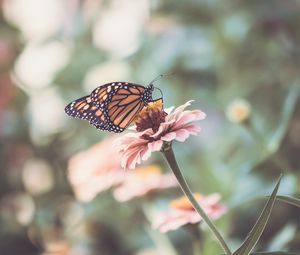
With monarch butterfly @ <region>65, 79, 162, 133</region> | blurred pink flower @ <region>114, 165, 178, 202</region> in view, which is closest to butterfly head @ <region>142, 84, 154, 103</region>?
monarch butterfly @ <region>65, 79, 162, 133</region>

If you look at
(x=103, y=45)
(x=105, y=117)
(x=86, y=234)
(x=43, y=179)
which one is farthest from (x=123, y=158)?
(x=103, y=45)

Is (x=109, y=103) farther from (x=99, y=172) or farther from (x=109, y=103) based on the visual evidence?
(x=99, y=172)

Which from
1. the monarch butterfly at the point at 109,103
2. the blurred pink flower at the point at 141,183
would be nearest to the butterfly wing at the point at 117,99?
the monarch butterfly at the point at 109,103

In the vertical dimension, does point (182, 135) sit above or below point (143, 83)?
below

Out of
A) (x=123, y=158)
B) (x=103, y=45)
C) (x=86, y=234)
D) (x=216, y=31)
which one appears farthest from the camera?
(x=103, y=45)

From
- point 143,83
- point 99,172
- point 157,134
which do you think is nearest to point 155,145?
point 157,134

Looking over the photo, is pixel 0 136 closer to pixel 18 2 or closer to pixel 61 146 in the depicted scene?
pixel 61 146

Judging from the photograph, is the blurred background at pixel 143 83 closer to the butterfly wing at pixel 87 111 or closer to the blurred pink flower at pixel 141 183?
the blurred pink flower at pixel 141 183
